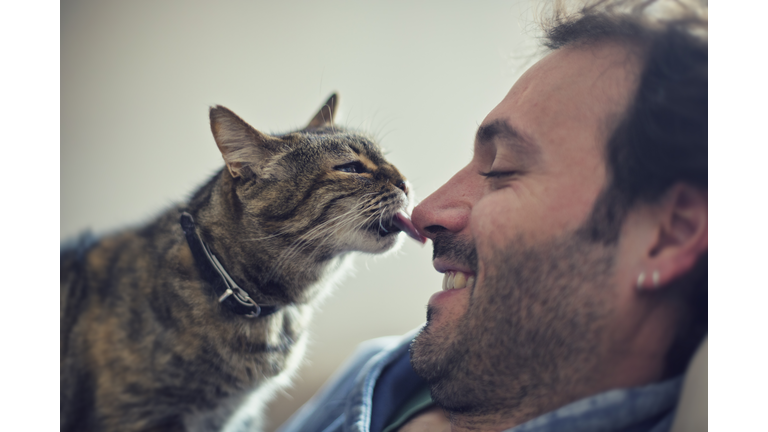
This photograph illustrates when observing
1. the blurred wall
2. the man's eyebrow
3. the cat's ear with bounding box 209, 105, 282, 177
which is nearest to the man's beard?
the man's eyebrow

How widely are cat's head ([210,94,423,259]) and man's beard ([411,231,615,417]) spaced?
0.90 ft

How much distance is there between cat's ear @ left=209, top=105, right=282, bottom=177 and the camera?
2.59 ft

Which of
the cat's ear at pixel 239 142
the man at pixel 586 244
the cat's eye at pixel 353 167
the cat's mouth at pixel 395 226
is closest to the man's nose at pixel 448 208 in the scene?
the man at pixel 586 244

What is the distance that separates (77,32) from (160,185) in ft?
1.22

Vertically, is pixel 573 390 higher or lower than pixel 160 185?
lower

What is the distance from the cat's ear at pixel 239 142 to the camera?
2.59 feet

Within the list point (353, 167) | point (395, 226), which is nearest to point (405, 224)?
point (395, 226)

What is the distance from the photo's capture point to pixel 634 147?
21.2 inches
